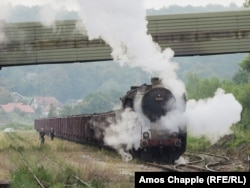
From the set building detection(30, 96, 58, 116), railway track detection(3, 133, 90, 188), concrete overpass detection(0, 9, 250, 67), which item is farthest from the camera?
building detection(30, 96, 58, 116)

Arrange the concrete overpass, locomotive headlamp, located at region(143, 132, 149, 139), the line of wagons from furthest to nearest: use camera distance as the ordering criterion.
Answer: the concrete overpass, the line of wagons, locomotive headlamp, located at region(143, 132, 149, 139)

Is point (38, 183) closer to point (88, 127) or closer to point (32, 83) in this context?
point (88, 127)

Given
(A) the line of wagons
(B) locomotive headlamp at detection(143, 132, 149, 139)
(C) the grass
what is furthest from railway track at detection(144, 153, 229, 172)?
(A) the line of wagons

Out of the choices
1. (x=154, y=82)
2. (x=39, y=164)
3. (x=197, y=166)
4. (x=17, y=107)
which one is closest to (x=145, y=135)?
(x=154, y=82)

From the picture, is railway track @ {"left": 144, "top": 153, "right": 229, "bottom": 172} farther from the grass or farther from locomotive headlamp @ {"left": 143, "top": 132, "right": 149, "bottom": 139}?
the grass

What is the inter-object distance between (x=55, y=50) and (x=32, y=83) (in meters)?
56.1

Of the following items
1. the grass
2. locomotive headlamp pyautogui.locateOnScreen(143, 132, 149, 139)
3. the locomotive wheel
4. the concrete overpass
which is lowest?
the grass

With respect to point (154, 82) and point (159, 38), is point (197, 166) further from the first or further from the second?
point (159, 38)

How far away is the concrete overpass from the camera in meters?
22.0

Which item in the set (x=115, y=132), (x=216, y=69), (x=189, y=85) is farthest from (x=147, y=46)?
(x=216, y=69)

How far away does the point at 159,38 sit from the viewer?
2195 cm

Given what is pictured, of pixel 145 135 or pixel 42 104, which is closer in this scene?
pixel 145 135

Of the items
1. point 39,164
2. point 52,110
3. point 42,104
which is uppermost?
point 42,104

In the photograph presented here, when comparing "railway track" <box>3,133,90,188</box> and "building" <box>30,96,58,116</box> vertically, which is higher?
"building" <box>30,96,58,116</box>
